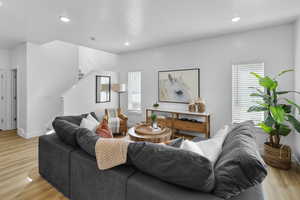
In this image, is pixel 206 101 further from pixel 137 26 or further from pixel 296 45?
pixel 137 26

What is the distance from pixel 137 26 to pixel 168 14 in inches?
30.3

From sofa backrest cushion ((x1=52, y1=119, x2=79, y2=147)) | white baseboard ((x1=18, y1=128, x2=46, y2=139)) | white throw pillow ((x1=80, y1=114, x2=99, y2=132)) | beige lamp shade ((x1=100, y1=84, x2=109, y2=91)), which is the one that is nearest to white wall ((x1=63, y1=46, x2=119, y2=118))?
beige lamp shade ((x1=100, y1=84, x2=109, y2=91))

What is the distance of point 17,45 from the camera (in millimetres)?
4449

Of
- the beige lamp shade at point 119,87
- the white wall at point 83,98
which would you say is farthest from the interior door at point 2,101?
the beige lamp shade at point 119,87

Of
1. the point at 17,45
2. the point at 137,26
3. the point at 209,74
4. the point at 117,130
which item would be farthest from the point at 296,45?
the point at 17,45

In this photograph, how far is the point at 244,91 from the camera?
3.52m

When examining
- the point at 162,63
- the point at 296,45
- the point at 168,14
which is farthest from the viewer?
the point at 162,63

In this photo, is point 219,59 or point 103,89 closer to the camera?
point 219,59

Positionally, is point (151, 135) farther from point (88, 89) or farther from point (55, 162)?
point (88, 89)

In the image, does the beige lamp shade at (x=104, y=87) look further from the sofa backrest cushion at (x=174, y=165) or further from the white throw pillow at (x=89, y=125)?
the sofa backrest cushion at (x=174, y=165)

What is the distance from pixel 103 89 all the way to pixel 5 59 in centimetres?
311

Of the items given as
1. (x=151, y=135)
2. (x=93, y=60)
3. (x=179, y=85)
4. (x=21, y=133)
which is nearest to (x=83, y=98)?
(x=21, y=133)

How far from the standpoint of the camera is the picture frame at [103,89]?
17.1ft

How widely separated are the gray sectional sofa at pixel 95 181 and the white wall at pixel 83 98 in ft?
7.47
